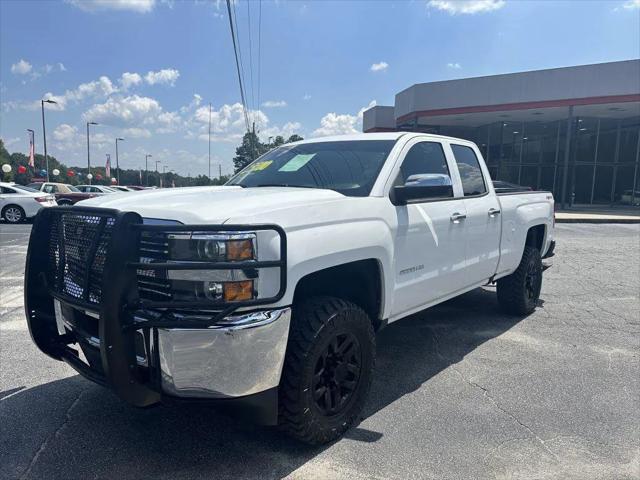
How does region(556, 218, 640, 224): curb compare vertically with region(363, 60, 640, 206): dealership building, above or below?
below

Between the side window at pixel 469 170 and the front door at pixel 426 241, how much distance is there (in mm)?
277

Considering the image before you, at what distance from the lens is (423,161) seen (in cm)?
418

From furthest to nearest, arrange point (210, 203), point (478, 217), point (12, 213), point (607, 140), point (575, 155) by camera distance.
Answer: point (607, 140)
point (575, 155)
point (12, 213)
point (478, 217)
point (210, 203)

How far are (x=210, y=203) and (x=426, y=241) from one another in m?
1.77

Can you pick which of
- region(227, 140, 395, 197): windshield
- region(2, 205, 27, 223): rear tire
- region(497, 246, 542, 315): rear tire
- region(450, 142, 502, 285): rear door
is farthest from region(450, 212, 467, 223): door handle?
region(2, 205, 27, 223): rear tire

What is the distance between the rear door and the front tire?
1729 millimetres

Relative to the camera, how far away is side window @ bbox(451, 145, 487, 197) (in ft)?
15.4

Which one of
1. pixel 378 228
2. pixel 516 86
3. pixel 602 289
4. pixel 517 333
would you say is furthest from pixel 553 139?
pixel 378 228

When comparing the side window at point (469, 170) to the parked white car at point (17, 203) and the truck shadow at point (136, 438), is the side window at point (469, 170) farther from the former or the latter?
the parked white car at point (17, 203)

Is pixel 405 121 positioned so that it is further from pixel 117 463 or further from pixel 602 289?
pixel 117 463

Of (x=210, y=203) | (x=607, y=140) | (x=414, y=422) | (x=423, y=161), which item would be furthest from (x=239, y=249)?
(x=607, y=140)

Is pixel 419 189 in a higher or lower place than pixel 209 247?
higher

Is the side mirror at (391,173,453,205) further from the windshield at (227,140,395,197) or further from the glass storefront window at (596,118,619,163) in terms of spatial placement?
the glass storefront window at (596,118,619,163)

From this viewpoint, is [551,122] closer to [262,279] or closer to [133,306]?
[262,279]
